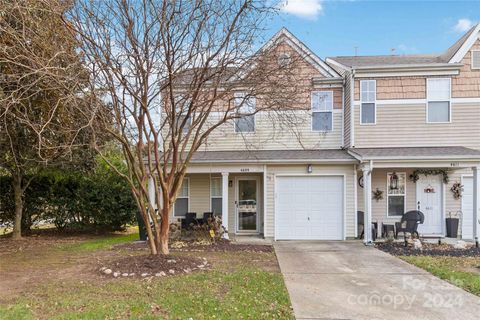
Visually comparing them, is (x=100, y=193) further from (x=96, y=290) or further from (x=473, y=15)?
(x=473, y=15)

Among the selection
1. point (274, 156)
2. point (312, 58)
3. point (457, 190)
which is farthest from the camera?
point (312, 58)

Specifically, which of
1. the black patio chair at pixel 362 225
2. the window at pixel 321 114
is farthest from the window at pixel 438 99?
the black patio chair at pixel 362 225

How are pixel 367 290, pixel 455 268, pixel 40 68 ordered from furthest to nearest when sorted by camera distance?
pixel 455 268, pixel 40 68, pixel 367 290

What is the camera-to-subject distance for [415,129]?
522 inches

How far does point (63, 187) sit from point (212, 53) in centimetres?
904

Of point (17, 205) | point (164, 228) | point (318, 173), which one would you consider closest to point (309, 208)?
point (318, 173)

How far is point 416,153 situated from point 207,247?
23.2 feet

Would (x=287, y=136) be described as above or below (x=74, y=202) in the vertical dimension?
above

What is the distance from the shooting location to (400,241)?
11711 mm

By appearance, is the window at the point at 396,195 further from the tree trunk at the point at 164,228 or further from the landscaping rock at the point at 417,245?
the tree trunk at the point at 164,228

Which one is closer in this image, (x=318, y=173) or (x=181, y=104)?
Result: (x=181, y=104)

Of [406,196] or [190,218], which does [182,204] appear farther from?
[406,196]

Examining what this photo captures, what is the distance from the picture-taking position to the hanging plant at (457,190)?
12.9 metres

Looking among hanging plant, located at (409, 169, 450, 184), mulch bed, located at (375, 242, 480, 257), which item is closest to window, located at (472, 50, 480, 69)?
hanging plant, located at (409, 169, 450, 184)
